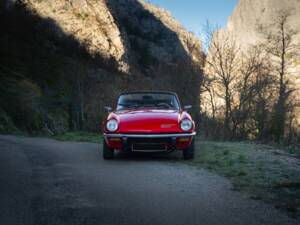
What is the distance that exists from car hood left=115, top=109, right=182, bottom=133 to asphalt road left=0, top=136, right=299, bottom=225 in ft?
2.17

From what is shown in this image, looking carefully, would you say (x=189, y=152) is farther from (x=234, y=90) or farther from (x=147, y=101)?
(x=234, y=90)

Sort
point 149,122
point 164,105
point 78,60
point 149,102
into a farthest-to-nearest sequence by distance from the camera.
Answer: point 78,60 < point 149,102 < point 164,105 < point 149,122

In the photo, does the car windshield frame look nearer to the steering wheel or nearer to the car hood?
the steering wheel

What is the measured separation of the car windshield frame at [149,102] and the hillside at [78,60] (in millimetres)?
8919

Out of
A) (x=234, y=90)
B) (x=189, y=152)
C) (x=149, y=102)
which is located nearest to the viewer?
(x=189, y=152)

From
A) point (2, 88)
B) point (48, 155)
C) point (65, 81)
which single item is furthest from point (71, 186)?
point (65, 81)

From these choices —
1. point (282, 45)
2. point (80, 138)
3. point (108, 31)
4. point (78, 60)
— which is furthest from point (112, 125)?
point (108, 31)

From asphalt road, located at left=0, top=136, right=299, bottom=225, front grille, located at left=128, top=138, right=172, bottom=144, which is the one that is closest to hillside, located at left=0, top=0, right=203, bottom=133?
front grille, located at left=128, top=138, right=172, bottom=144

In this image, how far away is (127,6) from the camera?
75688mm

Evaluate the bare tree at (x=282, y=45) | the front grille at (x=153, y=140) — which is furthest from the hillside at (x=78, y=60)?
the front grille at (x=153, y=140)

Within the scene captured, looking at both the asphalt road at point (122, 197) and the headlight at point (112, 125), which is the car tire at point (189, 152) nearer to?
the asphalt road at point (122, 197)

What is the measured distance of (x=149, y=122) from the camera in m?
6.27

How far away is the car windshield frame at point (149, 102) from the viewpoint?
762 cm

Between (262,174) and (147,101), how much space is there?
3436 mm
